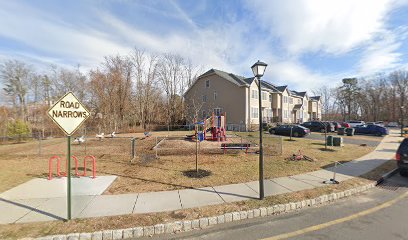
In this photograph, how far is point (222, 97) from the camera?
36594 millimetres

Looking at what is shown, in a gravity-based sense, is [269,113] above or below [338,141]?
above

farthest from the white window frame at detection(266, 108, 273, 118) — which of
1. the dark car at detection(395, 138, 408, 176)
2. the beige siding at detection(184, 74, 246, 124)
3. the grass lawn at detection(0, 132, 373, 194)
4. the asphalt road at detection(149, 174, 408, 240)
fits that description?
the asphalt road at detection(149, 174, 408, 240)

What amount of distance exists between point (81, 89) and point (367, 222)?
153 ft

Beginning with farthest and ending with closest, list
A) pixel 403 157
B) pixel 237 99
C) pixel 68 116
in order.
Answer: pixel 237 99, pixel 403 157, pixel 68 116

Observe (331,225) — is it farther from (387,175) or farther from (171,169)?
(387,175)

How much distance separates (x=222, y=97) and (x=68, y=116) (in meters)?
32.9

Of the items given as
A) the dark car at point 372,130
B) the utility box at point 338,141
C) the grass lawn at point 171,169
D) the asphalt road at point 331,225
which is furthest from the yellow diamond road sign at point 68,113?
the dark car at point 372,130

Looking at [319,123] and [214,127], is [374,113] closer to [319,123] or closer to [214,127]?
[319,123]

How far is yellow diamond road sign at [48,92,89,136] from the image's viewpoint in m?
4.44

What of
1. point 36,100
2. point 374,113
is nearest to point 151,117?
point 36,100

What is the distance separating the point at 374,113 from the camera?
223ft

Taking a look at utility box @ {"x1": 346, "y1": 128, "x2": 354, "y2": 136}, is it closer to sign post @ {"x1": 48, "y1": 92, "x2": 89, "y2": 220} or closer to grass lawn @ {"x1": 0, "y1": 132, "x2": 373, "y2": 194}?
grass lawn @ {"x1": 0, "y1": 132, "x2": 373, "y2": 194}

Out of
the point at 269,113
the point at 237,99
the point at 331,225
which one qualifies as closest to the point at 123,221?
the point at 331,225

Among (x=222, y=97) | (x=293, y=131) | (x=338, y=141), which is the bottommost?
(x=338, y=141)
